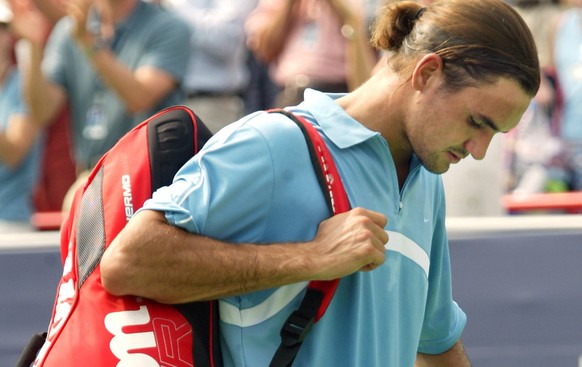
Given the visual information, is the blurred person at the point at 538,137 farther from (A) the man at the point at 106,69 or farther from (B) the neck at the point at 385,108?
(B) the neck at the point at 385,108

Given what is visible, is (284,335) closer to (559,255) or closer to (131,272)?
(131,272)

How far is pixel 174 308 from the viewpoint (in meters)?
2.55

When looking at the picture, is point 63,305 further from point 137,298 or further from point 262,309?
point 262,309

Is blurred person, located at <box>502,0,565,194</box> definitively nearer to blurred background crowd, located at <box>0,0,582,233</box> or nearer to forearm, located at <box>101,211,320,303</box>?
blurred background crowd, located at <box>0,0,582,233</box>

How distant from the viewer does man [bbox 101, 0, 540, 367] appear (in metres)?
2.47

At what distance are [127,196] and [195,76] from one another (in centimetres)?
382

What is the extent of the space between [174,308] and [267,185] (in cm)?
34

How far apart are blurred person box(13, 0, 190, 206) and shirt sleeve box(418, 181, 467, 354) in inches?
101

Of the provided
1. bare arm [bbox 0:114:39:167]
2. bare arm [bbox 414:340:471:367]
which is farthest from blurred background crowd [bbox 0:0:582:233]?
bare arm [bbox 414:340:471:367]

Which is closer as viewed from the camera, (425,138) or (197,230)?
(197,230)

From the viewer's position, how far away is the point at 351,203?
2.63 m

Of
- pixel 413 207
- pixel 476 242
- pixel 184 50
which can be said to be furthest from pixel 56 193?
pixel 413 207

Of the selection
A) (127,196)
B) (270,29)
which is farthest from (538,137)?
(127,196)

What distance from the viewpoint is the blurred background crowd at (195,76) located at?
18.0 ft
